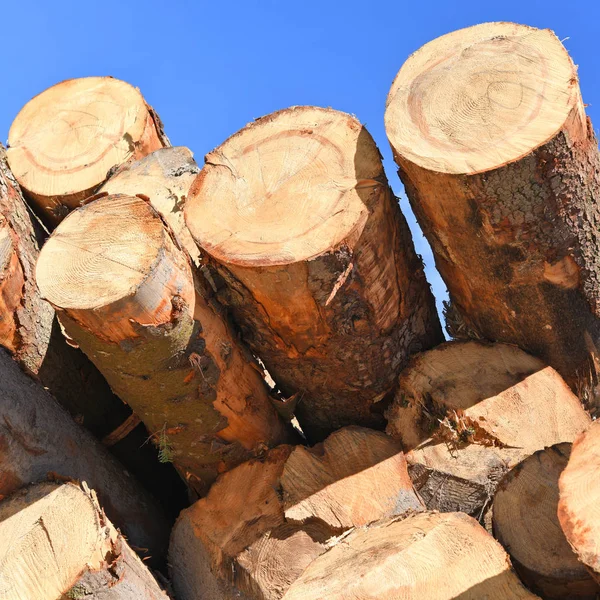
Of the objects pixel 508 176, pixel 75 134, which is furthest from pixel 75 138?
pixel 508 176

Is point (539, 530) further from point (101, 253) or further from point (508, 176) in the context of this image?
point (101, 253)

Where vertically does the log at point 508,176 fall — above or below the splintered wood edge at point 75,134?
below

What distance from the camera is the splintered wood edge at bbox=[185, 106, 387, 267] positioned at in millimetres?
2812

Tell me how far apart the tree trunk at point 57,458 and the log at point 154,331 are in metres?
→ 0.29

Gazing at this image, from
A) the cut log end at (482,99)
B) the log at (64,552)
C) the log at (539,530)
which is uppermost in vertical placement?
the cut log end at (482,99)

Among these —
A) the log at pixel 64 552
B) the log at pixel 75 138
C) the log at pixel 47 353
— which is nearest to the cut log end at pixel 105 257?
the log at pixel 47 353

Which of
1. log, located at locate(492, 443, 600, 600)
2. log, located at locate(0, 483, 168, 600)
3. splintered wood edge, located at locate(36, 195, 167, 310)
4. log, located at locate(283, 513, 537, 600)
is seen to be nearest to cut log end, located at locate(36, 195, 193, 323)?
splintered wood edge, located at locate(36, 195, 167, 310)

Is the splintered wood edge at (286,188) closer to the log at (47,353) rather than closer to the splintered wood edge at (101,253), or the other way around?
the splintered wood edge at (101,253)

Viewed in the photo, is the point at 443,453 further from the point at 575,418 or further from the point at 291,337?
the point at 291,337

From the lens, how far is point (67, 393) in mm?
3553

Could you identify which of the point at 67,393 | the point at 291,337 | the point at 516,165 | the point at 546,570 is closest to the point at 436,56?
the point at 516,165

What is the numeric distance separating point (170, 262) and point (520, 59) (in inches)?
55.5

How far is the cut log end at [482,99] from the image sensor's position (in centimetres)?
273

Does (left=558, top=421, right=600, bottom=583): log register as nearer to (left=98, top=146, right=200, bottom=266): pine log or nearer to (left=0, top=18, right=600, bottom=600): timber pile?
(left=0, top=18, right=600, bottom=600): timber pile
